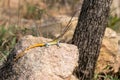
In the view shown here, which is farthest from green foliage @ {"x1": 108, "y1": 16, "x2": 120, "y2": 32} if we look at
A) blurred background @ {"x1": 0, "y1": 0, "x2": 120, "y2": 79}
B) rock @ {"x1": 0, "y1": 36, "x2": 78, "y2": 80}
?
rock @ {"x1": 0, "y1": 36, "x2": 78, "y2": 80}

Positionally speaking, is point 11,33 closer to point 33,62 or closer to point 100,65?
point 100,65

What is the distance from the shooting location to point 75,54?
494 cm

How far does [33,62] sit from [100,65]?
172 centimetres

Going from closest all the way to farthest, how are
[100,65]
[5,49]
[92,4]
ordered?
1. [92,4]
2. [100,65]
3. [5,49]

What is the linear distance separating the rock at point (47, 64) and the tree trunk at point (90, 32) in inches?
22.5

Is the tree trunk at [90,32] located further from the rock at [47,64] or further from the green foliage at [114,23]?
the green foliage at [114,23]

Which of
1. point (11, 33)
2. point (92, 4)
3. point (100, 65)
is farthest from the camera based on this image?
point (11, 33)

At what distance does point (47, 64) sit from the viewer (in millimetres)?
4762

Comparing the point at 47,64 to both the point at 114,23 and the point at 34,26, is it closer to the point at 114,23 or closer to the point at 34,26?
the point at 34,26

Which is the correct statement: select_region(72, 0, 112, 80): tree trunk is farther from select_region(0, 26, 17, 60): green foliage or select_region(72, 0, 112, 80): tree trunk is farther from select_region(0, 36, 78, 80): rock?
select_region(0, 26, 17, 60): green foliage

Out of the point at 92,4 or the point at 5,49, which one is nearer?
the point at 92,4

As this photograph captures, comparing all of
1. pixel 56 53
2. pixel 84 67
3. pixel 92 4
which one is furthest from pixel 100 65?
pixel 56 53

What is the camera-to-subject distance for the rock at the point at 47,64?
4.70 meters

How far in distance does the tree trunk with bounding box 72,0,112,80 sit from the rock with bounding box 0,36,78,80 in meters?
0.57
